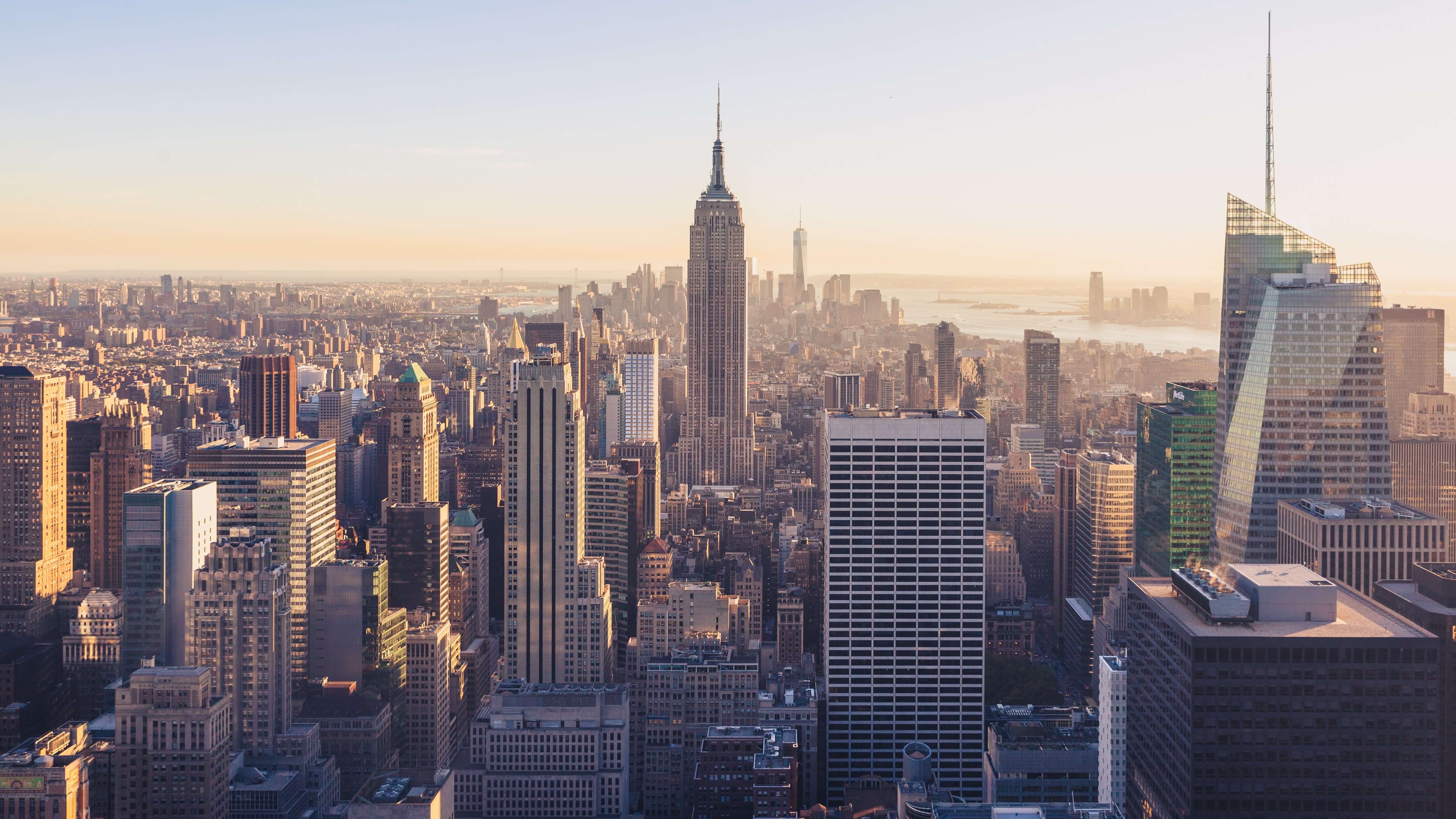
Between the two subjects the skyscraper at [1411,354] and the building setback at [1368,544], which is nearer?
the building setback at [1368,544]

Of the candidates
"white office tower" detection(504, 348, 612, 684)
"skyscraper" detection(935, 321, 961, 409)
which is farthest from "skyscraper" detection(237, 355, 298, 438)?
"skyscraper" detection(935, 321, 961, 409)

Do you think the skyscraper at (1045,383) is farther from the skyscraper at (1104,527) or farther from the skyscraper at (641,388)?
the skyscraper at (641,388)

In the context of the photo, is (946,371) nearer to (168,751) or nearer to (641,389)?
(641,389)

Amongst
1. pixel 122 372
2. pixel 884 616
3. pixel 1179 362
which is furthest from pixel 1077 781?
pixel 122 372

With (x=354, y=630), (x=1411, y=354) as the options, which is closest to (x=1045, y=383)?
(x=1411, y=354)

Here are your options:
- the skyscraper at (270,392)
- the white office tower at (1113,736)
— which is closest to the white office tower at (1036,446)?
the white office tower at (1113,736)

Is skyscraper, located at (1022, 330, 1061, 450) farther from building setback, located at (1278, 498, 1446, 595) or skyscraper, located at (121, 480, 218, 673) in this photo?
skyscraper, located at (121, 480, 218, 673)
